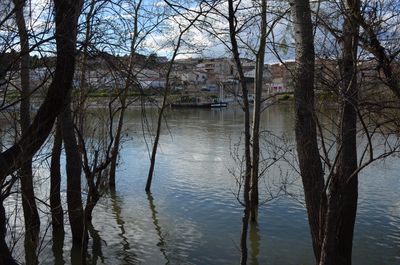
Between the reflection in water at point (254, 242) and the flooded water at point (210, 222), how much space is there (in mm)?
21

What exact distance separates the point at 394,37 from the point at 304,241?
5776 mm

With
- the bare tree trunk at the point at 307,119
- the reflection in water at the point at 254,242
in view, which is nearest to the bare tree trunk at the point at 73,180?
the reflection in water at the point at 254,242

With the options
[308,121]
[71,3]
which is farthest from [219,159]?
[71,3]

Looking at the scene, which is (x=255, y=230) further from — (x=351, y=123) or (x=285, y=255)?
(x=351, y=123)

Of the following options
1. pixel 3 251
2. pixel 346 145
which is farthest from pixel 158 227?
pixel 3 251

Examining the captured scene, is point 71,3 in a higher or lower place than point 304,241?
higher

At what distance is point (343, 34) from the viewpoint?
635cm

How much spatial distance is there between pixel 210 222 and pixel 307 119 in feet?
21.4

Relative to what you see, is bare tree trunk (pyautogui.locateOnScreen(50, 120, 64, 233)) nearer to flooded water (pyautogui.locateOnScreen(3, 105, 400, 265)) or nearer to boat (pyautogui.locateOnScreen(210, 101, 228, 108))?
flooded water (pyautogui.locateOnScreen(3, 105, 400, 265))

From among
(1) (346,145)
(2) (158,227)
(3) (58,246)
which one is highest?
(1) (346,145)

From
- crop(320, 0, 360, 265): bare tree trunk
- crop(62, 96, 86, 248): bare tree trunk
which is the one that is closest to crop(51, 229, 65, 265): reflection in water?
crop(62, 96, 86, 248): bare tree trunk

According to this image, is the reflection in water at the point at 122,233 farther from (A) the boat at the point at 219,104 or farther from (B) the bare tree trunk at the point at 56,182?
(A) the boat at the point at 219,104

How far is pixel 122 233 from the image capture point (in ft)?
38.7

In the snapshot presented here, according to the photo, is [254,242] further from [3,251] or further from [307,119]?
[3,251]
